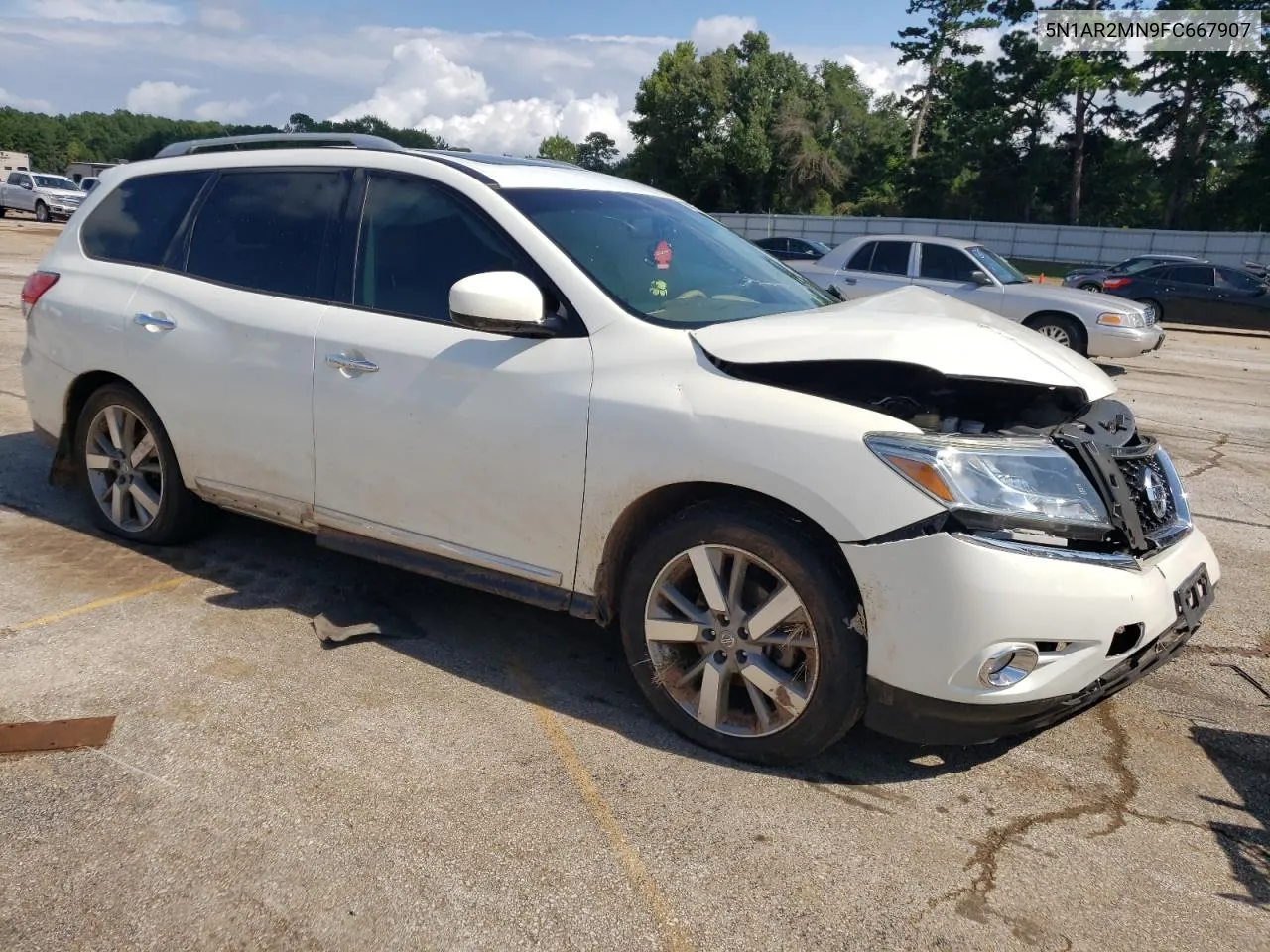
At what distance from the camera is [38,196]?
39.2 metres

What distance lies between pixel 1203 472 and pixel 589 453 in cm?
613

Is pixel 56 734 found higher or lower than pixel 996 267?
lower

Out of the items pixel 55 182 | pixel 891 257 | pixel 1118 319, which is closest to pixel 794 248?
pixel 891 257

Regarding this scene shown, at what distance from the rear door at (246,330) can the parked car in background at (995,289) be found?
375 inches

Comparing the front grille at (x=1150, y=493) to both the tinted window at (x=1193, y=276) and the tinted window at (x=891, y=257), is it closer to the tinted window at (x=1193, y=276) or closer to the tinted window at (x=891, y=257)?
the tinted window at (x=891, y=257)

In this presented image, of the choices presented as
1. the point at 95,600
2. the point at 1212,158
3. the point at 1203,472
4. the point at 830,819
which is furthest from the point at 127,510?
the point at 1212,158

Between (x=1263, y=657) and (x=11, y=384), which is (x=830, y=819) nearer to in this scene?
(x=1263, y=657)

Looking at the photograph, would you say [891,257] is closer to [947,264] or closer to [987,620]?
[947,264]

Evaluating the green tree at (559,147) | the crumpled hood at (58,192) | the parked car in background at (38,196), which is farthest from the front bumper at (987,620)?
the green tree at (559,147)

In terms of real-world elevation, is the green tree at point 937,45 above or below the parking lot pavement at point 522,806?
above

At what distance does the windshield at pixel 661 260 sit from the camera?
3.64 meters

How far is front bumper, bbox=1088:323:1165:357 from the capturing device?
13.0 metres

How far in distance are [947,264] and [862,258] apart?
1132mm

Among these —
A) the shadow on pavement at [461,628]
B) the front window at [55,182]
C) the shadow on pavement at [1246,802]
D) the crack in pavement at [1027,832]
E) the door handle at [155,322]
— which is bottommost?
the shadow on pavement at [461,628]
